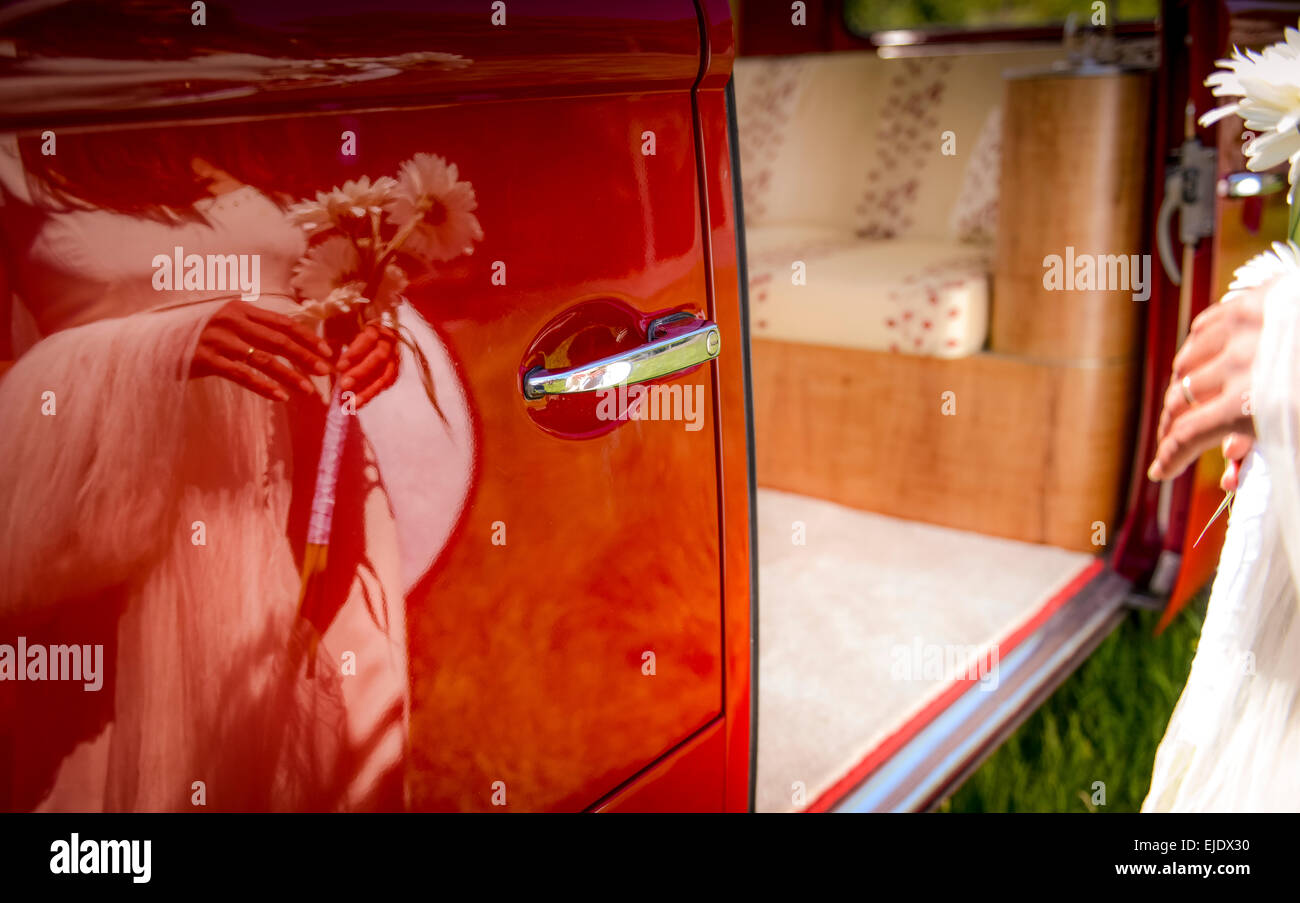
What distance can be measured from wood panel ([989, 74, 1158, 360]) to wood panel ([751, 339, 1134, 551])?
0.08 meters

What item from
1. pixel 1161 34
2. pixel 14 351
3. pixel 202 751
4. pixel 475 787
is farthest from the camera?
pixel 1161 34

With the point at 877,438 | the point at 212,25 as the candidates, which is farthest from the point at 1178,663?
the point at 212,25

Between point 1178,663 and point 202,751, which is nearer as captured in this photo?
point 202,751

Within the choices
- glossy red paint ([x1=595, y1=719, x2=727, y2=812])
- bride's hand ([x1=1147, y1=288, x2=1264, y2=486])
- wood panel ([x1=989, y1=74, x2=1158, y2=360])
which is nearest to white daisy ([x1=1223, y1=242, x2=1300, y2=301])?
bride's hand ([x1=1147, y1=288, x2=1264, y2=486])

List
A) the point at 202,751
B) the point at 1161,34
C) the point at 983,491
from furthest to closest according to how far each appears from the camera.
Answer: the point at 983,491
the point at 1161,34
the point at 202,751

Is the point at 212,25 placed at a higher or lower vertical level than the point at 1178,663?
higher

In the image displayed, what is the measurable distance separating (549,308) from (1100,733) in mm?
1583

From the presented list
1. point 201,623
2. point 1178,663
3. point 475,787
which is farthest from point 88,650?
point 1178,663

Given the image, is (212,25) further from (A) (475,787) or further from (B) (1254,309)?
(B) (1254,309)

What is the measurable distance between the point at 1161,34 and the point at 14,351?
7.02ft

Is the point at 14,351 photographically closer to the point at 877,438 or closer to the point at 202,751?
the point at 202,751

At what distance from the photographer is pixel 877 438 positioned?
2.62m

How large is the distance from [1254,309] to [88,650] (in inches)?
36.0

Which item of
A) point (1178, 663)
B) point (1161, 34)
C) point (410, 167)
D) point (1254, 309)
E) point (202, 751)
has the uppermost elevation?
point (1161, 34)
